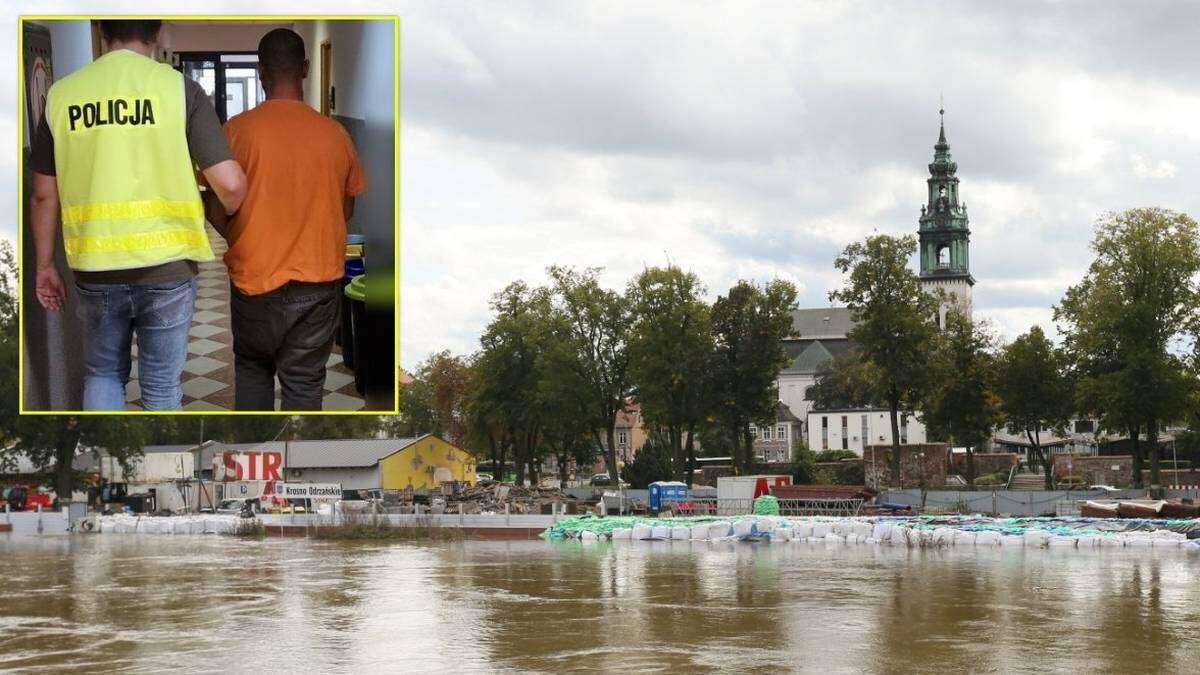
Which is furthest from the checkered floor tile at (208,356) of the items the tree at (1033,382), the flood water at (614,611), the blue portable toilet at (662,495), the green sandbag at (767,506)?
the tree at (1033,382)

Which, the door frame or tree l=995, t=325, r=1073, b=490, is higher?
the door frame

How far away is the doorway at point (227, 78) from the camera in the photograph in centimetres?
1688

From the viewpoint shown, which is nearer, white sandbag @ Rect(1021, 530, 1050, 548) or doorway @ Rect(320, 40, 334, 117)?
doorway @ Rect(320, 40, 334, 117)

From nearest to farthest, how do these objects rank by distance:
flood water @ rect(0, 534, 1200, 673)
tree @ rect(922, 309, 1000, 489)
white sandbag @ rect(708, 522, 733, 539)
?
flood water @ rect(0, 534, 1200, 673) → white sandbag @ rect(708, 522, 733, 539) → tree @ rect(922, 309, 1000, 489)

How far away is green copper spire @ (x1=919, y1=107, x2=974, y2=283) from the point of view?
430ft

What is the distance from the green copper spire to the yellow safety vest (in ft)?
396

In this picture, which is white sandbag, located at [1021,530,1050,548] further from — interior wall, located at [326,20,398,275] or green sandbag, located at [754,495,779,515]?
interior wall, located at [326,20,398,275]

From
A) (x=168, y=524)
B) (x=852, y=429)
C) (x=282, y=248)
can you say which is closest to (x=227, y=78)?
(x=282, y=248)

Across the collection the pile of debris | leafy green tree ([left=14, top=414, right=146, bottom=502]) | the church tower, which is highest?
the church tower

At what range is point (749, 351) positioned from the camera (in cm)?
6212

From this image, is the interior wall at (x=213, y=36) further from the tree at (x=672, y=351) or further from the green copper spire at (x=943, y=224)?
the green copper spire at (x=943, y=224)

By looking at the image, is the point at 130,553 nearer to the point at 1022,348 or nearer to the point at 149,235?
the point at 149,235

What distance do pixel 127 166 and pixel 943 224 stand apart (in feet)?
405

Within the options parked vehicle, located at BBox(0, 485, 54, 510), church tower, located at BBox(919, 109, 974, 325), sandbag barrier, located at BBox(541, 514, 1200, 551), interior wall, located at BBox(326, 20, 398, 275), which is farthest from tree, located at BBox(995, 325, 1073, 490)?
church tower, located at BBox(919, 109, 974, 325)
